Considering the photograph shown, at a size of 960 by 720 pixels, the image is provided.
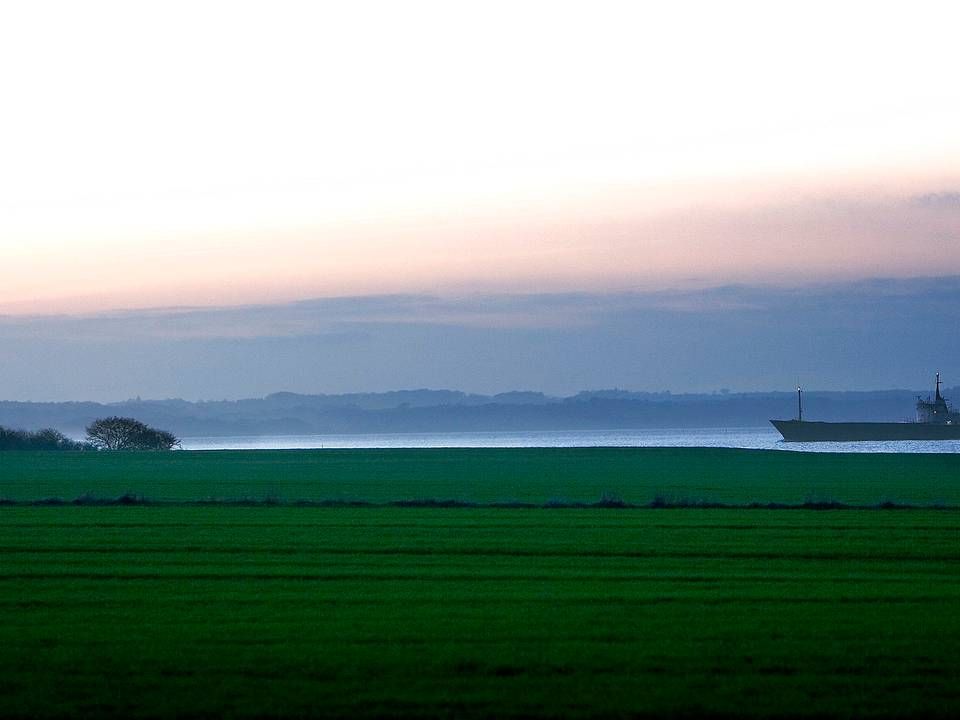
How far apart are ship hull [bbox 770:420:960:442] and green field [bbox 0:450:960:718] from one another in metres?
92.4

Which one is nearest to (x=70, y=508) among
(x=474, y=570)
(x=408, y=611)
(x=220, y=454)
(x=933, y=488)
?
(x=474, y=570)

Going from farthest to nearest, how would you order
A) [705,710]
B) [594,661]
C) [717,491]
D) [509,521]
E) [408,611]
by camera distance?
[717,491] < [509,521] < [408,611] < [594,661] < [705,710]

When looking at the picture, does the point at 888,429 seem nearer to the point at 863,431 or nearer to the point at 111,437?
the point at 863,431

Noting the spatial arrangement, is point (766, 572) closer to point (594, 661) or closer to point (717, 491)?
point (594, 661)

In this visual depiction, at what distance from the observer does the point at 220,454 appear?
80.1 metres

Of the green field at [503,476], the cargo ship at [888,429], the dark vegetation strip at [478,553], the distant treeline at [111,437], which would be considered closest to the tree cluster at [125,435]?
the distant treeline at [111,437]

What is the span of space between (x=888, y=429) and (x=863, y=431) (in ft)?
7.89

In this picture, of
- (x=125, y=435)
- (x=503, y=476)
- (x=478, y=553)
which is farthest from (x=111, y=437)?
(x=478, y=553)

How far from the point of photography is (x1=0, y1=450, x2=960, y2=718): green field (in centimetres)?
946

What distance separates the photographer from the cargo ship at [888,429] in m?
116

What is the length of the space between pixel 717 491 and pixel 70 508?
19704mm

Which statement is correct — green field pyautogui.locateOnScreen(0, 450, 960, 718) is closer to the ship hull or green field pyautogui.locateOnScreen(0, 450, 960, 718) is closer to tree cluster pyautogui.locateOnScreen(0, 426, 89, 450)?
tree cluster pyautogui.locateOnScreen(0, 426, 89, 450)

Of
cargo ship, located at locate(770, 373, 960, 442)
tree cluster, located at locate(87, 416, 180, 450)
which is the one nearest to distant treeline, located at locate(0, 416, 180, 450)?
tree cluster, located at locate(87, 416, 180, 450)

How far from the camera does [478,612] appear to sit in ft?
44.7
